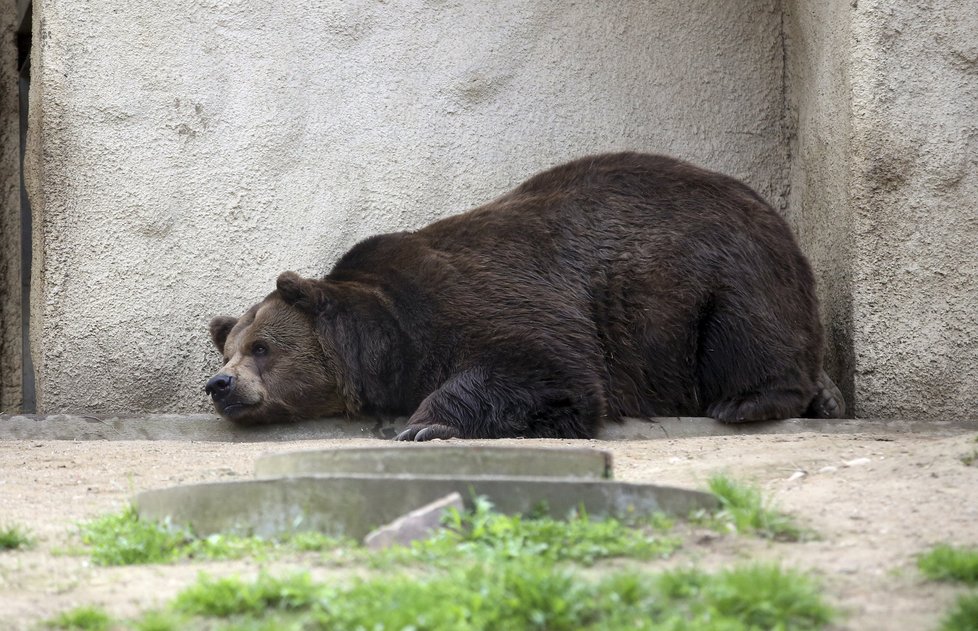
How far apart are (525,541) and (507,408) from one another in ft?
11.3

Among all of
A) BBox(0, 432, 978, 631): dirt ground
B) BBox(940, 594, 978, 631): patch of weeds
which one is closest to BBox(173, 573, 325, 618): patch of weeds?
BBox(0, 432, 978, 631): dirt ground

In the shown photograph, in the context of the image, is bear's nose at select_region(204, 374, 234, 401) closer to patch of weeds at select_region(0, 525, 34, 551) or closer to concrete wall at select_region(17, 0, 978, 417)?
concrete wall at select_region(17, 0, 978, 417)

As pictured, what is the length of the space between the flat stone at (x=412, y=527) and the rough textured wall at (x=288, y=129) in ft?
15.5

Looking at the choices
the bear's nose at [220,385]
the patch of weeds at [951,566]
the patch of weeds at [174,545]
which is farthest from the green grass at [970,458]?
the bear's nose at [220,385]

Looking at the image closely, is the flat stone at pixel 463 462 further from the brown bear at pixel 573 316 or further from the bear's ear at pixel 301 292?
the bear's ear at pixel 301 292

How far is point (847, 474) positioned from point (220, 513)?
7.32 feet

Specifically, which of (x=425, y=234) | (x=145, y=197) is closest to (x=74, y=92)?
(x=145, y=197)

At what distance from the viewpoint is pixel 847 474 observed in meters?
4.56

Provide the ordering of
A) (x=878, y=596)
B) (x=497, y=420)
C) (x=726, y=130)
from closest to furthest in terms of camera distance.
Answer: (x=878, y=596), (x=497, y=420), (x=726, y=130)

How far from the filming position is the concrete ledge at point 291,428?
709cm

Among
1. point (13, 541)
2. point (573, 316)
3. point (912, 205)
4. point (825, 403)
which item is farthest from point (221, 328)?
point (912, 205)

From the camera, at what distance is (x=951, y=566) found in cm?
327

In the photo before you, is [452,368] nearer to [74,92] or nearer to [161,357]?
[161,357]

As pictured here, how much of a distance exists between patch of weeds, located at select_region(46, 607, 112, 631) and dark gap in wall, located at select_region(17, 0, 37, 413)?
8.10 meters
